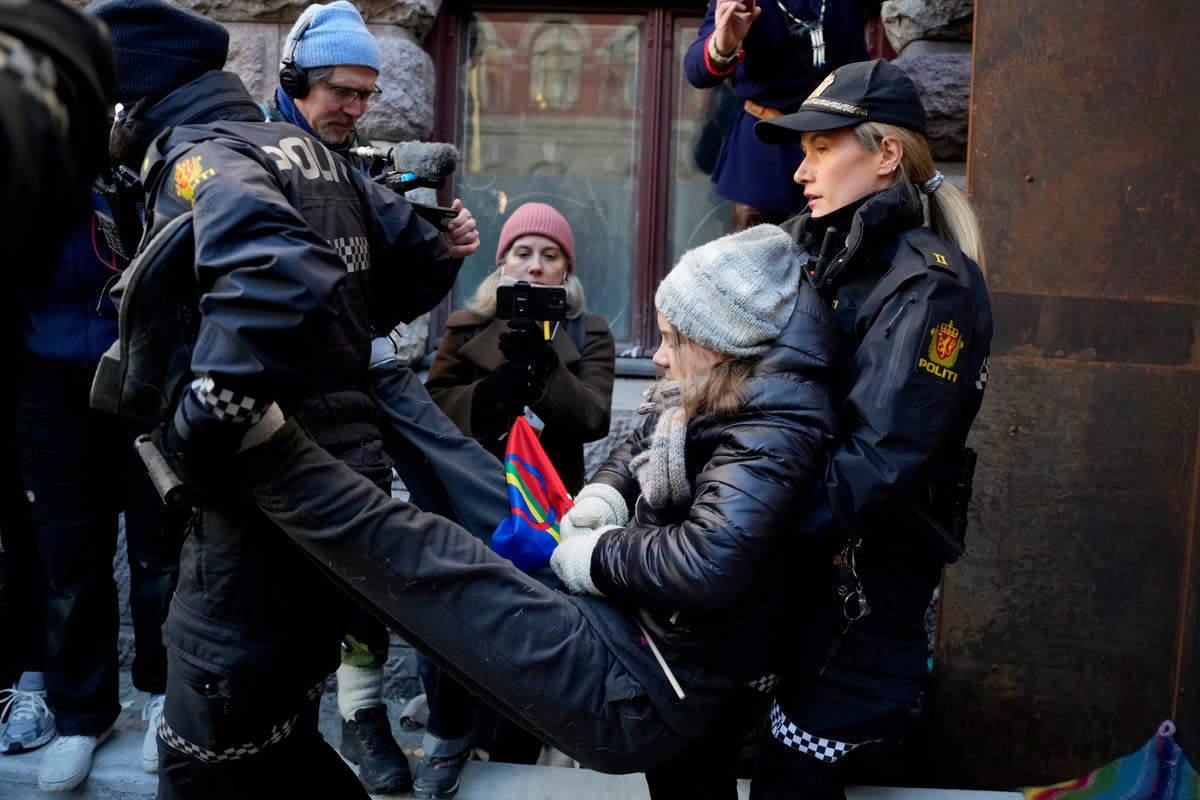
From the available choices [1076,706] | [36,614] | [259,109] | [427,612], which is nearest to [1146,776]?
[1076,706]

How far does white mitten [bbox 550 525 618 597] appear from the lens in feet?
8.13

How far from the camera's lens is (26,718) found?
3627mm

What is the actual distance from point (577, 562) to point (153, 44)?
139cm

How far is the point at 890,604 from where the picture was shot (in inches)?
101

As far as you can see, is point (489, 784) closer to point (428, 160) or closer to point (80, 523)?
point (80, 523)

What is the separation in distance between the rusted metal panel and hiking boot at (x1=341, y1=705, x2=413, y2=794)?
1.57 m

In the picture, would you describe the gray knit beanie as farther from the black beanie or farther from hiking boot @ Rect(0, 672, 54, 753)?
hiking boot @ Rect(0, 672, 54, 753)

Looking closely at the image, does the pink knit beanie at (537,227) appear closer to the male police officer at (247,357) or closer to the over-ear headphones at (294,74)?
the over-ear headphones at (294,74)

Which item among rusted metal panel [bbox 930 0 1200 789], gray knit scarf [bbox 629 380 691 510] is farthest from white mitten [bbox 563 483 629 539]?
rusted metal panel [bbox 930 0 1200 789]

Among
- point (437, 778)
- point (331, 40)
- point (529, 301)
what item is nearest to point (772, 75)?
point (529, 301)

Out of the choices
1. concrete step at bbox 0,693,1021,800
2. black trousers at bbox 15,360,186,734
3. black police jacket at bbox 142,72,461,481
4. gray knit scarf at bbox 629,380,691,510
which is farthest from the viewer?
black trousers at bbox 15,360,186,734

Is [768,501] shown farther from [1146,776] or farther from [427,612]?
[1146,776]

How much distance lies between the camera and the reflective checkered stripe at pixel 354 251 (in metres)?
2.61

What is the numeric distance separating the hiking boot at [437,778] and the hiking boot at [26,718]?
1.13 metres
